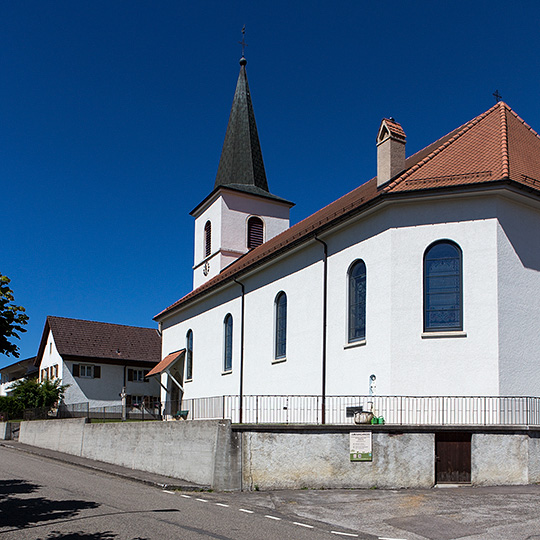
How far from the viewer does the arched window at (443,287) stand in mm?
17578

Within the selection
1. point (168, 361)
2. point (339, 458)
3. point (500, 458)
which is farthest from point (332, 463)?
point (168, 361)

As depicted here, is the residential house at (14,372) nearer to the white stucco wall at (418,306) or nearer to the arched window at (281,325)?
the arched window at (281,325)

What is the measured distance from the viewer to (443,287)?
1788 centimetres

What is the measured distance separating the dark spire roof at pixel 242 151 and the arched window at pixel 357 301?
17.6m

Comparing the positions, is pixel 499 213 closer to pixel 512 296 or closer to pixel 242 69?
pixel 512 296

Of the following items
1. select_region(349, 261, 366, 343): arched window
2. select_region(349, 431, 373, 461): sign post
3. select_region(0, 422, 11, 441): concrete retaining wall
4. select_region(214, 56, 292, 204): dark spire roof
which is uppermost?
select_region(214, 56, 292, 204): dark spire roof

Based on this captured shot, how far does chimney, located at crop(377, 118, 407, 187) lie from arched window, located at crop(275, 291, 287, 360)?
6057mm

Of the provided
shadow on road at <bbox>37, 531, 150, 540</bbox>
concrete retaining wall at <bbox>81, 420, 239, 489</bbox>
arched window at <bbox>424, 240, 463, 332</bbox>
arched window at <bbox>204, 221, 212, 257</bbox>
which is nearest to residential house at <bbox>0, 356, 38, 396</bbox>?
arched window at <bbox>204, 221, 212, 257</bbox>

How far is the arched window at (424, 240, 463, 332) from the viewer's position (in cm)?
1758

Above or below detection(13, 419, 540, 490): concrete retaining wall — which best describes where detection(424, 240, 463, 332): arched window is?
above

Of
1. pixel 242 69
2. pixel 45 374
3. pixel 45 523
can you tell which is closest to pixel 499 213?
pixel 45 523

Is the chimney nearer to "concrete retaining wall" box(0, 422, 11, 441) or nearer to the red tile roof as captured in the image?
the red tile roof

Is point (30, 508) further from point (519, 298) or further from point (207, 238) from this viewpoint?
point (207, 238)

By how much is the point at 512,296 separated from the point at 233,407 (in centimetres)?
808
